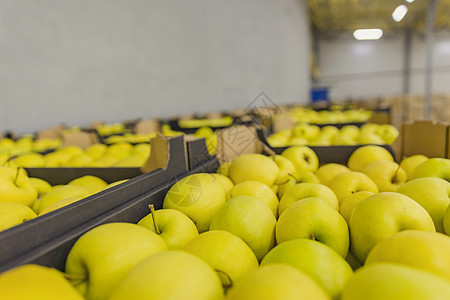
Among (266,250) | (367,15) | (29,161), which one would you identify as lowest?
(266,250)

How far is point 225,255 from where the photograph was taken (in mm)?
789

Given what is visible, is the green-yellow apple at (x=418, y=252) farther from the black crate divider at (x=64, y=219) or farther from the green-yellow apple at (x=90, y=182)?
the green-yellow apple at (x=90, y=182)

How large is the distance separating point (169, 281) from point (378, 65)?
25.9 meters

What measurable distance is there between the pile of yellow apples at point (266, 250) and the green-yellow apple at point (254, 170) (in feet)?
0.74

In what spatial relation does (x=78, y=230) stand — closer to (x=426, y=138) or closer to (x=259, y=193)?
(x=259, y=193)

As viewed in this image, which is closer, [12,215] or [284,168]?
[12,215]

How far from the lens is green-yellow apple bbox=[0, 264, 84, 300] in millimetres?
543

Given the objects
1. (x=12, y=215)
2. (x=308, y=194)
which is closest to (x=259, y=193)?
(x=308, y=194)

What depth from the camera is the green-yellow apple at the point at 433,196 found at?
41.5 inches

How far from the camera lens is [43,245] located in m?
0.77

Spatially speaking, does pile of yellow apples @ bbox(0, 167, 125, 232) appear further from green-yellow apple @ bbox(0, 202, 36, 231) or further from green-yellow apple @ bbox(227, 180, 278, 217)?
green-yellow apple @ bbox(227, 180, 278, 217)

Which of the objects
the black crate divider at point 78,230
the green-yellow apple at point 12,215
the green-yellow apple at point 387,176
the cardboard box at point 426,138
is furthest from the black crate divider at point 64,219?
the cardboard box at point 426,138

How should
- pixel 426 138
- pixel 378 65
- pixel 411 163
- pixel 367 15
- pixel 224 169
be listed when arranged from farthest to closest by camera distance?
pixel 378 65
pixel 367 15
pixel 426 138
pixel 224 169
pixel 411 163

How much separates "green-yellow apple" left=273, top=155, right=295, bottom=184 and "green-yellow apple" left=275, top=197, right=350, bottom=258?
2.05 feet
